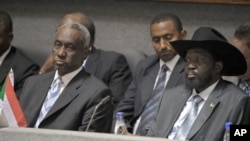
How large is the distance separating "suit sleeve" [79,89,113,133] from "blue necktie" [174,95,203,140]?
0.38 m

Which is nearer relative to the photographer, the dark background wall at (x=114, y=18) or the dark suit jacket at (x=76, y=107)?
the dark suit jacket at (x=76, y=107)

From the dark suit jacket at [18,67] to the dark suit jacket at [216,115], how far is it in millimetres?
1345

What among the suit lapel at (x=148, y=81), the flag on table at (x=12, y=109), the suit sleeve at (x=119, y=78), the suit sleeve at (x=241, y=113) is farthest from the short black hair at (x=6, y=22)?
the suit sleeve at (x=241, y=113)

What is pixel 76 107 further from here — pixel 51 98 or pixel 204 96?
pixel 204 96

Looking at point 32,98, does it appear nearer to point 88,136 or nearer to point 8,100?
point 8,100

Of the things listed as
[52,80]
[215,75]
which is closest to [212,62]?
[215,75]

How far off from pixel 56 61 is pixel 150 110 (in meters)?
0.73

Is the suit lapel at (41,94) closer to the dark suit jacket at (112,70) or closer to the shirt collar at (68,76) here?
the shirt collar at (68,76)

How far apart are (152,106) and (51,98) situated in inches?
28.3

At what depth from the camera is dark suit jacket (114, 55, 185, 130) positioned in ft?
12.3

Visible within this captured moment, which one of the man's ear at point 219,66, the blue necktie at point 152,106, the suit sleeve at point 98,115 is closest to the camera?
the suit sleeve at point 98,115

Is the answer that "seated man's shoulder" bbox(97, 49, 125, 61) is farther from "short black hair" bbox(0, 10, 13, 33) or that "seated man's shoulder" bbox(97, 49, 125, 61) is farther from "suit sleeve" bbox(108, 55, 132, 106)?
"short black hair" bbox(0, 10, 13, 33)

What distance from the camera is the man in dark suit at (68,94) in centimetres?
306

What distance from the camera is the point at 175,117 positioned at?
313cm
